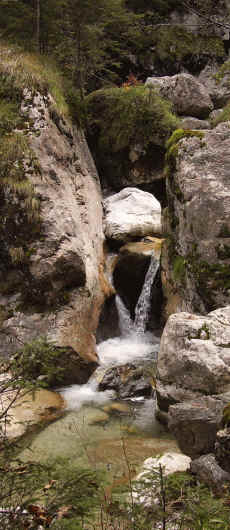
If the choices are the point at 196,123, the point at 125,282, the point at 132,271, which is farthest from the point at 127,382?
the point at 196,123

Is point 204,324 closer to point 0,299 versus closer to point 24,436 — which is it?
point 24,436

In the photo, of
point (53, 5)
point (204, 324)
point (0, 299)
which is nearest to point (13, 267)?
point (0, 299)

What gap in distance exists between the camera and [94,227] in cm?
1040

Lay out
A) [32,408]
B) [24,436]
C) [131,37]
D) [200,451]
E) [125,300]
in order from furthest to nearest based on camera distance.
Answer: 1. [131,37]
2. [125,300]
3. [32,408]
4. [24,436]
5. [200,451]

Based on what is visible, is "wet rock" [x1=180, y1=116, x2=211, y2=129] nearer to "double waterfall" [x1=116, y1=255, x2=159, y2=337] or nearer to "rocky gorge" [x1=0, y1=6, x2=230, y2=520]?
"rocky gorge" [x1=0, y1=6, x2=230, y2=520]

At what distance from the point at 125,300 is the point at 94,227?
7.30ft

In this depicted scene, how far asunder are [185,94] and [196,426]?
1464cm

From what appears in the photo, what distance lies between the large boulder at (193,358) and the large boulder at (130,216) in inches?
214

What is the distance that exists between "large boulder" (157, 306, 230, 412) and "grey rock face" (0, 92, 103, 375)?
2264 millimetres

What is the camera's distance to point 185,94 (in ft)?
51.2

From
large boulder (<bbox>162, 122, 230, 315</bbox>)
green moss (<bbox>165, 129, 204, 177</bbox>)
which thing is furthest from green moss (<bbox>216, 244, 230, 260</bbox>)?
green moss (<bbox>165, 129, 204, 177</bbox>)

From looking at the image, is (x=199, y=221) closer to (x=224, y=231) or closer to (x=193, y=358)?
(x=224, y=231)

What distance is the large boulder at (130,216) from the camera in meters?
10.9

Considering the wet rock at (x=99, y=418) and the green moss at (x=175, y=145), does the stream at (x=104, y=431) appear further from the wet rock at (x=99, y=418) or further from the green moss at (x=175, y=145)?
the green moss at (x=175, y=145)
